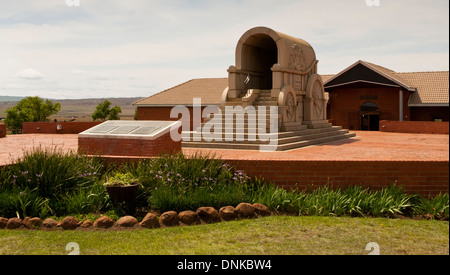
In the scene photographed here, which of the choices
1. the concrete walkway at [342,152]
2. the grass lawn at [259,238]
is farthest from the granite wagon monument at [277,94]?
the grass lawn at [259,238]

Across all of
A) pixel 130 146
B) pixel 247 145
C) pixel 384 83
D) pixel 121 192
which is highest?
pixel 384 83

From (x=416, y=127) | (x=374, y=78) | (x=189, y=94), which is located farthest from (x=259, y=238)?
(x=189, y=94)

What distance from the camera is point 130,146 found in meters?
12.0

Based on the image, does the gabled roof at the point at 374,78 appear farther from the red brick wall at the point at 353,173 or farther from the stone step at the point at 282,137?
the red brick wall at the point at 353,173

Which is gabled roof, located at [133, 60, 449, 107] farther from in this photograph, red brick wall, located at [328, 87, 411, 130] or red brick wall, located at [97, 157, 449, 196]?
red brick wall, located at [97, 157, 449, 196]

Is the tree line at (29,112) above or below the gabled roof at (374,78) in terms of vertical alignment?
below

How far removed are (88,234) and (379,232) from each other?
4.65 m

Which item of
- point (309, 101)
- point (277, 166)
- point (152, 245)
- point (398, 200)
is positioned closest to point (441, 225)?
point (398, 200)

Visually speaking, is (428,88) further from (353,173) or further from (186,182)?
(186,182)

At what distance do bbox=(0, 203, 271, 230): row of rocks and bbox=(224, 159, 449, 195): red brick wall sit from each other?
1.59 m

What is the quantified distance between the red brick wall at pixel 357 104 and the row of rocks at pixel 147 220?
24.8 m

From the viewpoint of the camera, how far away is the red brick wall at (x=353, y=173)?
28.5 ft

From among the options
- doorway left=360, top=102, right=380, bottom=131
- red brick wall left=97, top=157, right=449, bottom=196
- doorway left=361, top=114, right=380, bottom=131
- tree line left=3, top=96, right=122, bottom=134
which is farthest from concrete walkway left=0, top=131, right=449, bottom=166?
tree line left=3, top=96, right=122, bottom=134

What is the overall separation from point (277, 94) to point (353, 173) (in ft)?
28.9
